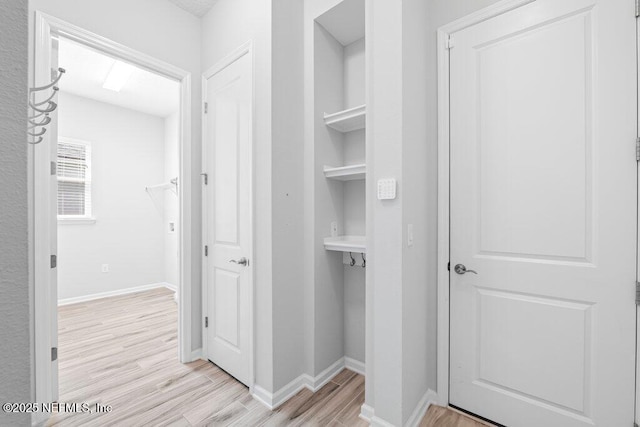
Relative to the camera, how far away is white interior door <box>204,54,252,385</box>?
204 centimetres

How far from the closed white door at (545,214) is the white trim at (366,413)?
531mm

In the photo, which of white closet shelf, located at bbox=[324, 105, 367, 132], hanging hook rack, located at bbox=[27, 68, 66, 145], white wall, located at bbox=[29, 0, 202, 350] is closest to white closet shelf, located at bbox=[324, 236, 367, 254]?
white closet shelf, located at bbox=[324, 105, 367, 132]

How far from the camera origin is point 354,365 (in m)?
2.23

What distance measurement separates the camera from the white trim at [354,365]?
2.19 meters

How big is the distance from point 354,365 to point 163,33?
3.08 metres

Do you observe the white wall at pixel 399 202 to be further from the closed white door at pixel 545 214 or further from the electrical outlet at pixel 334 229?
the electrical outlet at pixel 334 229

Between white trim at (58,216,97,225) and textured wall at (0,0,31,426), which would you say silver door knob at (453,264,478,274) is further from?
white trim at (58,216,97,225)

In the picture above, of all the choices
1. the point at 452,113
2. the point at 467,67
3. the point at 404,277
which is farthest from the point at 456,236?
the point at 467,67

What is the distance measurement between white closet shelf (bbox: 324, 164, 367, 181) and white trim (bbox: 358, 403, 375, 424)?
4.76 feet

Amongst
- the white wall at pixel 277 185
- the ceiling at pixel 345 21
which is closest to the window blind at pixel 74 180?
the white wall at pixel 277 185

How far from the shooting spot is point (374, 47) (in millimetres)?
1601

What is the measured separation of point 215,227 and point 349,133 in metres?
1.36

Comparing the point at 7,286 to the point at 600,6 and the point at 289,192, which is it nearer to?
the point at 289,192

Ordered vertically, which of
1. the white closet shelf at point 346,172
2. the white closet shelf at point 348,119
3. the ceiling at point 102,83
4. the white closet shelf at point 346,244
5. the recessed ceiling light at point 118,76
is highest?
the ceiling at point 102,83
